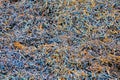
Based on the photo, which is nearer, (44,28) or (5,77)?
(5,77)

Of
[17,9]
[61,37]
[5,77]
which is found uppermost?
[17,9]

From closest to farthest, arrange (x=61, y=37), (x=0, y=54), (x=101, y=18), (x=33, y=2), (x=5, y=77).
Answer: (x=5, y=77), (x=0, y=54), (x=61, y=37), (x=101, y=18), (x=33, y=2)

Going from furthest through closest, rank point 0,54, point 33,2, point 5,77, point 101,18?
point 33,2, point 101,18, point 0,54, point 5,77

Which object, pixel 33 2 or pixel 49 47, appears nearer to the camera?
pixel 49 47

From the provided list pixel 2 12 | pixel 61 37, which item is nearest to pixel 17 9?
pixel 2 12

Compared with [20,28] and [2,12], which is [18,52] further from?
[2,12]

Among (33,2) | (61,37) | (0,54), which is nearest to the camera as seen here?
(0,54)

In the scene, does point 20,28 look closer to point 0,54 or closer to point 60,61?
point 0,54

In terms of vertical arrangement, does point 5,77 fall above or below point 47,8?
below

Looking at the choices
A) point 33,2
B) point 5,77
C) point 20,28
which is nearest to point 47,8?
point 33,2
